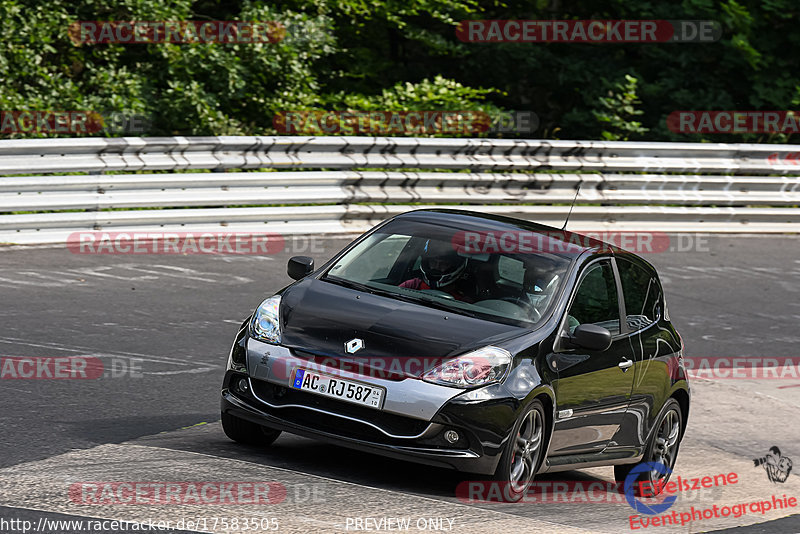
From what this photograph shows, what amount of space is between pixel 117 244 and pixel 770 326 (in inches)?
277

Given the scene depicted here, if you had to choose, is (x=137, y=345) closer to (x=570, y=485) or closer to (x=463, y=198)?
(x=570, y=485)

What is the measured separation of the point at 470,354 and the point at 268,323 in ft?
3.77

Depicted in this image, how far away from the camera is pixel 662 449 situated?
28.3 feet

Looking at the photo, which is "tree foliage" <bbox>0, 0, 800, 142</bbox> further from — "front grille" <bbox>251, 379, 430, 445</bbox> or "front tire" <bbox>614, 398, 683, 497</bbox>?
"front grille" <bbox>251, 379, 430, 445</bbox>

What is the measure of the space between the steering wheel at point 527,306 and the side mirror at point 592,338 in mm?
241

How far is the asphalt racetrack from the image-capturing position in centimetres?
611

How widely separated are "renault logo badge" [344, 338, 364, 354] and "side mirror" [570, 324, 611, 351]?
1.27 m

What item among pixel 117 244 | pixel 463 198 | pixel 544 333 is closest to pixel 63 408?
pixel 544 333

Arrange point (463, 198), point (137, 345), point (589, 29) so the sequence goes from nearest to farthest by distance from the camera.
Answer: point (137, 345) < point (463, 198) < point (589, 29)

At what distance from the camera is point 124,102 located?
1723cm
